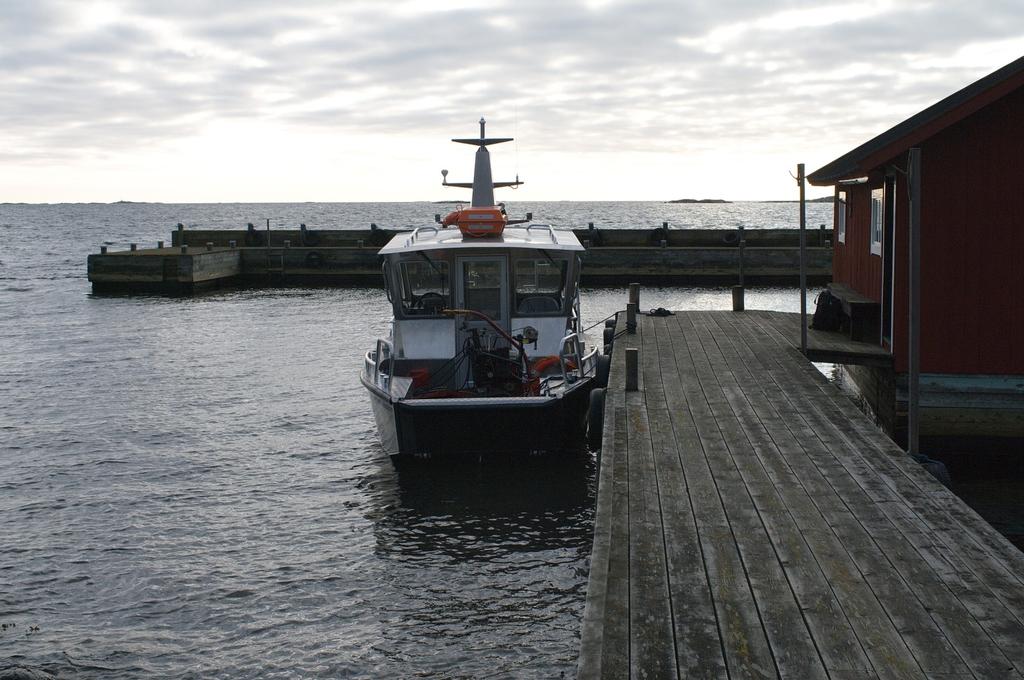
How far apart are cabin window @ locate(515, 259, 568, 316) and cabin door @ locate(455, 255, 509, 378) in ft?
0.83

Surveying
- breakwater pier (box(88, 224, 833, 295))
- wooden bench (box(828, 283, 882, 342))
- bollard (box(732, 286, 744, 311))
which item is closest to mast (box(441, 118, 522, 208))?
bollard (box(732, 286, 744, 311))

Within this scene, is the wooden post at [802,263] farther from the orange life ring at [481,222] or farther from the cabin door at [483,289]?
the orange life ring at [481,222]

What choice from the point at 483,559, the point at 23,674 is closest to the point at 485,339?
the point at 483,559

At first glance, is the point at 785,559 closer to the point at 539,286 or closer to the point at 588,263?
the point at 539,286

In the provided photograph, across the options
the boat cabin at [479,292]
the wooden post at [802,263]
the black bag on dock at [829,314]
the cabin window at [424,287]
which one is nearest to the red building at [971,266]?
the wooden post at [802,263]

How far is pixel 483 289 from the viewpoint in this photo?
51.0 feet

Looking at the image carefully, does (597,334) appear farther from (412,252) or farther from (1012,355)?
(1012,355)

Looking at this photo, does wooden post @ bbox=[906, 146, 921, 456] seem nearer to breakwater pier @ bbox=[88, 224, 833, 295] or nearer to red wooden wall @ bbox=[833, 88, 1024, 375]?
red wooden wall @ bbox=[833, 88, 1024, 375]

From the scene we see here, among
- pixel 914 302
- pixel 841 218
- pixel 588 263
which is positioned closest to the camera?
pixel 914 302

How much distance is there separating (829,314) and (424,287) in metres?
6.37

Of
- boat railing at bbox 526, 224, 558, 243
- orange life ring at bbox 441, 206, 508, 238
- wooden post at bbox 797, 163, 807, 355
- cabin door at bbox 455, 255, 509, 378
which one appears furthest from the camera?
boat railing at bbox 526, 224, 558, 243

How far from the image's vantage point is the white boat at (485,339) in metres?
13.3

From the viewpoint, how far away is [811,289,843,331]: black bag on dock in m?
15.3

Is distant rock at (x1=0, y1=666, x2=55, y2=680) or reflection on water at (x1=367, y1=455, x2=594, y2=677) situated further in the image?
reflection on water at (x1=367, y1=455, x2=594, y2=677)
